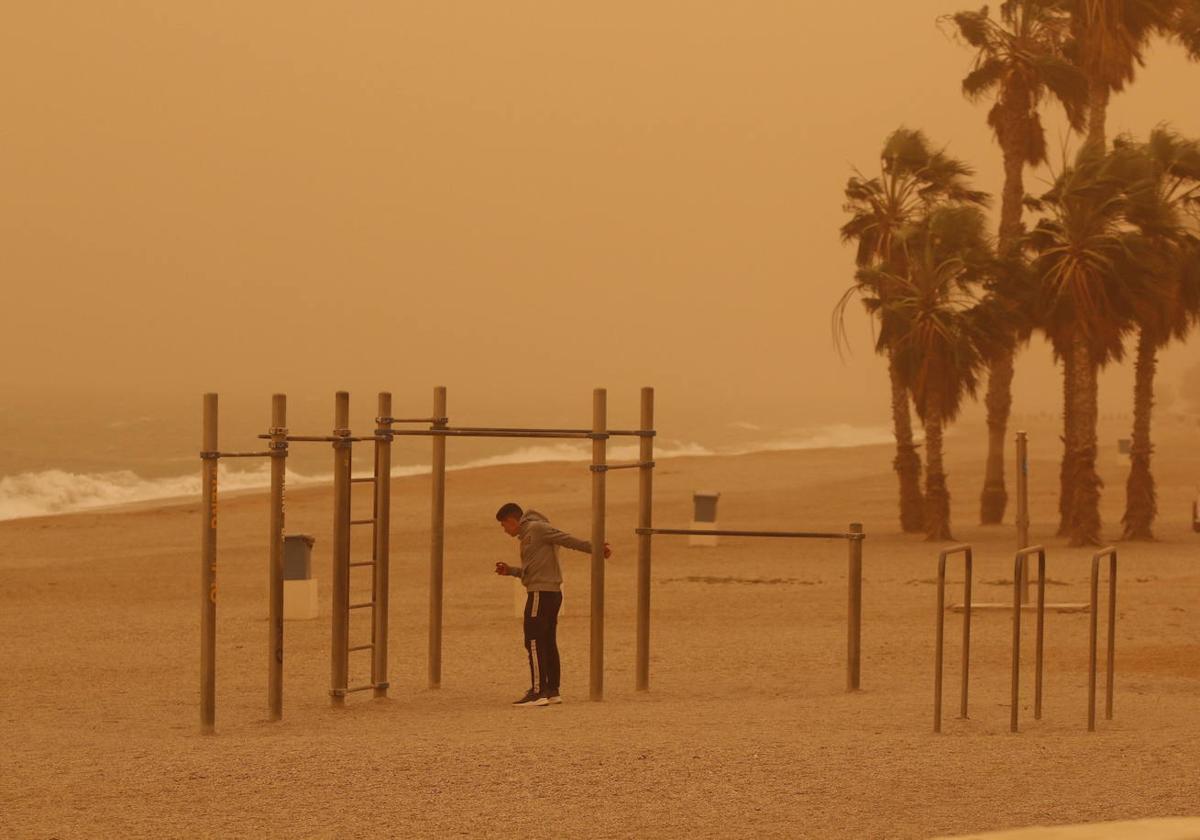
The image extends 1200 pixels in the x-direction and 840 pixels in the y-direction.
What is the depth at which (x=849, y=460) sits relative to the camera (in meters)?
77.2

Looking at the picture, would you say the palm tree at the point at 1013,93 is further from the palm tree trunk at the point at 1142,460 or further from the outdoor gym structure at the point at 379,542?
the outdoor gym structure at the point at 379,542

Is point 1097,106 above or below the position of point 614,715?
above

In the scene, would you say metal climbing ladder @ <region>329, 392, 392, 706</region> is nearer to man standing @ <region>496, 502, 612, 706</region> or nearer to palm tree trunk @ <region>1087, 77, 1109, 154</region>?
man standing @ <region>496, 502, 612, 706</region>

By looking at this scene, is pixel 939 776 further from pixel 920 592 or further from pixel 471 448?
pixel 471 448

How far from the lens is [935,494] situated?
3250 centimetres

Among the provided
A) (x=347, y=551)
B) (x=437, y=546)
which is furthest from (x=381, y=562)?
(x=437, y=546)

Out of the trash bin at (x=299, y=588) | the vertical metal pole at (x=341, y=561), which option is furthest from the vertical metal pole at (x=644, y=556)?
the trash bin at (x=299, y=588)

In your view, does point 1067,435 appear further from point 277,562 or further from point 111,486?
point 111,486

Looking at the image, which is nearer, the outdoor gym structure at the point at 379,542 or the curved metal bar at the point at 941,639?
the curved metal bar at the point at 941,639

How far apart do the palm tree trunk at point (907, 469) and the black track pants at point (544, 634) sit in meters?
22.0

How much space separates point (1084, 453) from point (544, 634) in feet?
64.9

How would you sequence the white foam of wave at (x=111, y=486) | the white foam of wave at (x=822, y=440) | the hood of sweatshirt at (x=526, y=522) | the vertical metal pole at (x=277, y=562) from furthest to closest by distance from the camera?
1. the white foam of wave at (x=822, y=440)
2. the white foam of wave at (x=111, y=486)
3. the hood of sweatshirt at (x=526, y=522)
4. the vertical metal pole at (x=277, y=562)

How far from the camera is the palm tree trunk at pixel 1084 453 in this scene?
99.8 ft

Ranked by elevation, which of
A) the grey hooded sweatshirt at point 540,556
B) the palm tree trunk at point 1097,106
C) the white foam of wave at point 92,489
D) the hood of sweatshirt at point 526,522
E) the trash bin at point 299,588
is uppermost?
the palm tree trunk at point 1097,106
